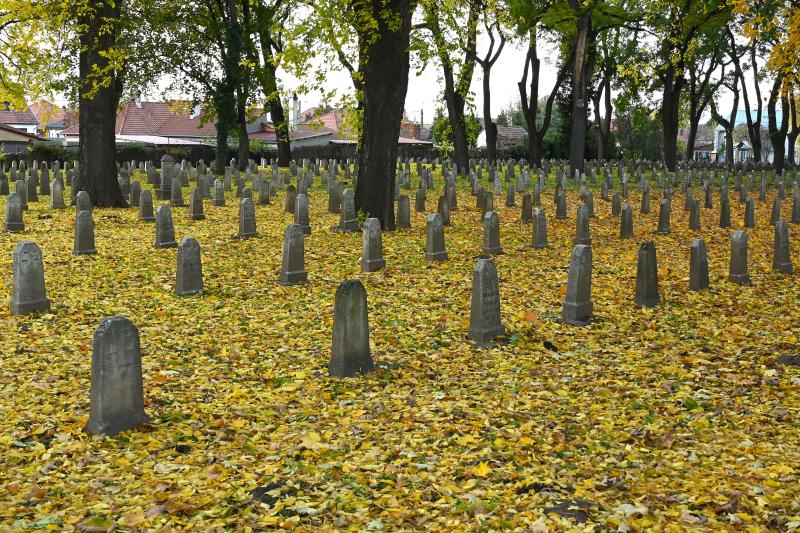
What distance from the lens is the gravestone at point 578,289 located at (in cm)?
970

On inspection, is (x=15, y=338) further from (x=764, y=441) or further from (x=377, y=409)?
(x=764, y=441)

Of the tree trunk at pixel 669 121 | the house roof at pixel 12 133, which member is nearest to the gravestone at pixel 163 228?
the tree trunk at pixel 669 121

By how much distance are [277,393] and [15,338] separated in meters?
3.33

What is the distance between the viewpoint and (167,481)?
5.29 meters

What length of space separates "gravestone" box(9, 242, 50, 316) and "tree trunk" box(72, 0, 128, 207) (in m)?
10.4

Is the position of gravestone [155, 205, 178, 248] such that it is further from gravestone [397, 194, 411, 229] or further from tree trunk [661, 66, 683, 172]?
tree trunk [661, 66, 683, 172]

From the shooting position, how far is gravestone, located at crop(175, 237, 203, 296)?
10656 mm

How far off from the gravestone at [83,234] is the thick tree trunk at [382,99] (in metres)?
5.28

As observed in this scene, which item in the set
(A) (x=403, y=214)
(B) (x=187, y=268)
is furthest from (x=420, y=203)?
(B) (x=187, y=268)

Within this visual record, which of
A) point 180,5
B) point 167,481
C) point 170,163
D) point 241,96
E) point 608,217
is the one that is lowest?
point 167,481

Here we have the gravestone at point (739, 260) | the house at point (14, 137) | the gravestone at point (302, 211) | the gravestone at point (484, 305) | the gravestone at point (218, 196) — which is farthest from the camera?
the house at point (14, 137)

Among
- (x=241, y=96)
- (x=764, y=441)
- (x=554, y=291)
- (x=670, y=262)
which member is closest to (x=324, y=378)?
(x=764, y=441)

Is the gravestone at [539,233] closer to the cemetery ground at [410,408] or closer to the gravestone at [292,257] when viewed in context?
the cemetery ground at [410,408]

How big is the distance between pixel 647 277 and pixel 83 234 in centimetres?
898
